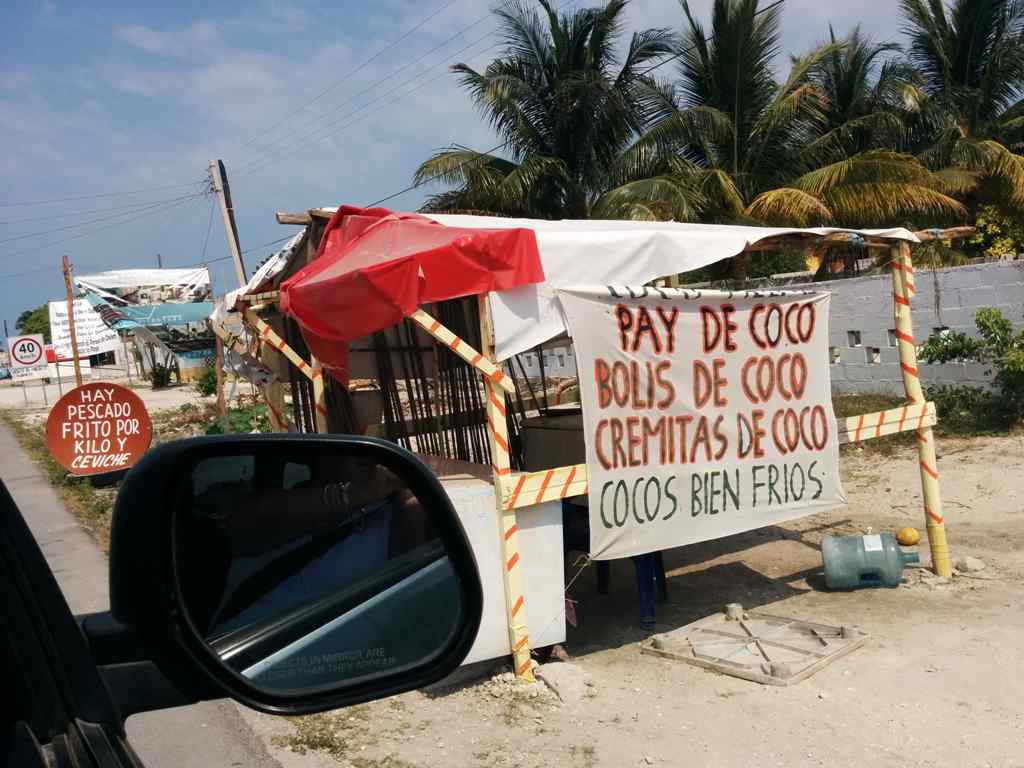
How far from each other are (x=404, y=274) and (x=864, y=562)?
405 cm

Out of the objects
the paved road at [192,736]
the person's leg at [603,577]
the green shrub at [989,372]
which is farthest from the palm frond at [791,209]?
the paved road at [192,736]

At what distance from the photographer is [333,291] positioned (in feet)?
18.1

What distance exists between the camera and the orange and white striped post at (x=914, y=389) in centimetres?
698

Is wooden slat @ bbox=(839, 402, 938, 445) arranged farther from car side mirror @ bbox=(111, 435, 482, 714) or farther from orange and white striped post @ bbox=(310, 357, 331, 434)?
car side mirror @ bbox=(111, 435, 482, 714)

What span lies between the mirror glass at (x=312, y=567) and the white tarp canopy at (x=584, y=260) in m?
3.47

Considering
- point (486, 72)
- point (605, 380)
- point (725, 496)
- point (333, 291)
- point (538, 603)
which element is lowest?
point (538, 603)

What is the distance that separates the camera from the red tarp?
511 cm

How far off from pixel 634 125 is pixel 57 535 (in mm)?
12483

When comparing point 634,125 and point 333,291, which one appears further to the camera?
point 634,125

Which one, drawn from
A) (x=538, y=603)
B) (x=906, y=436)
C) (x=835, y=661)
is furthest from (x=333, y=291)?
(x=906, y=436)

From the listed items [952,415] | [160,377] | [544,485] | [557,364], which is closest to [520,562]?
[544,485]

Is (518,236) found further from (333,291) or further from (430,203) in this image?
(430,203)

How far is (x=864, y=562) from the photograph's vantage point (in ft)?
22.3

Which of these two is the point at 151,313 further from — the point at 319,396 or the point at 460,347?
the point at 460,347
